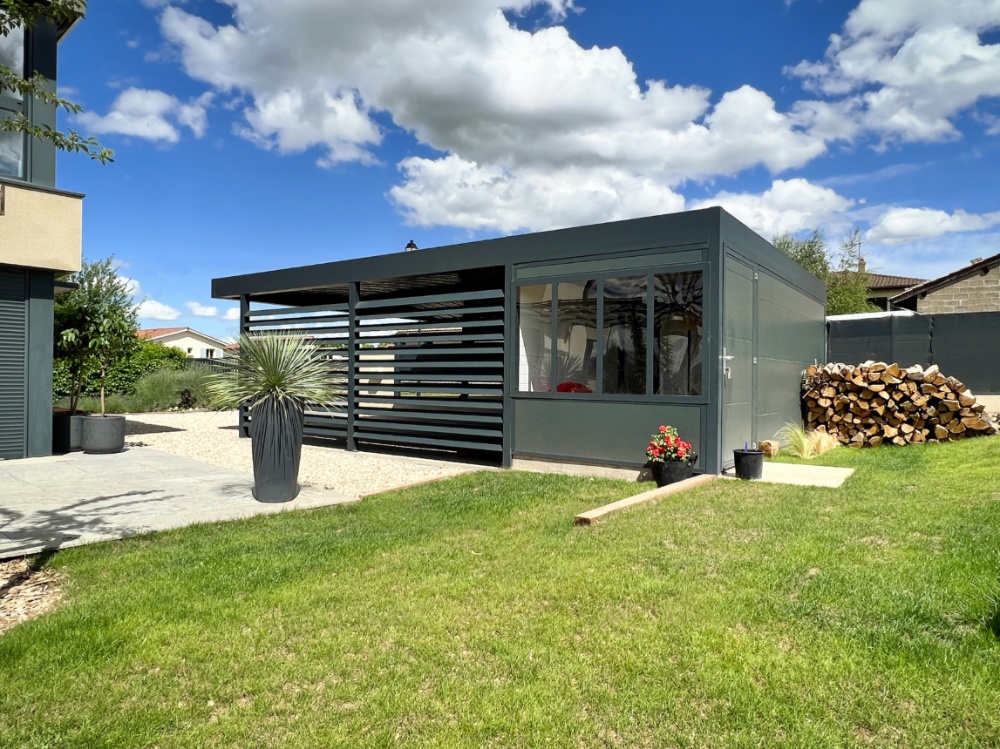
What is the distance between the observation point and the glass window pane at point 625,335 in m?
7.43

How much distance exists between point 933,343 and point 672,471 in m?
8.44

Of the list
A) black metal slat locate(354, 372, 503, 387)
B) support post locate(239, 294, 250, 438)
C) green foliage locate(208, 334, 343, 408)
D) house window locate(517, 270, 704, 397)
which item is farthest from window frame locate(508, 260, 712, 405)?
support post locate(239, 294, 250, 438)

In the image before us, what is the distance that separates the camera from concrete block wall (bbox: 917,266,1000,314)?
15961 millimetres

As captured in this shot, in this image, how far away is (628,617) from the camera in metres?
3.21

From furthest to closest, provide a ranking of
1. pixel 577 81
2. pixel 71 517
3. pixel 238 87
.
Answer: pixel 577 81 → pixel 238 87 → pixel 71 517

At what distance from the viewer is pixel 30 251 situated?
9.28 metres

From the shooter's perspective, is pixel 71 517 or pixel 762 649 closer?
pixel 762 649

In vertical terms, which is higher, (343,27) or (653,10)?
(653,10)

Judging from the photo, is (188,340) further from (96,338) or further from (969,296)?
(969,296)

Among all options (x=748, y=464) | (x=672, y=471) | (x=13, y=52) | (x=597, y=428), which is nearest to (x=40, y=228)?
(x=13, y=52)

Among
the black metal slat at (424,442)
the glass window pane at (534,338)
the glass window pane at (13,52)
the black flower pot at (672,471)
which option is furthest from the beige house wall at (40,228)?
the black flower pot at (672,471)

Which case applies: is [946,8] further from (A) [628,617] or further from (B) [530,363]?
(A) [628,617]

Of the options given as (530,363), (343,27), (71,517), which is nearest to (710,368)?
(530,363)

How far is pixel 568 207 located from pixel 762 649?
5002cm
